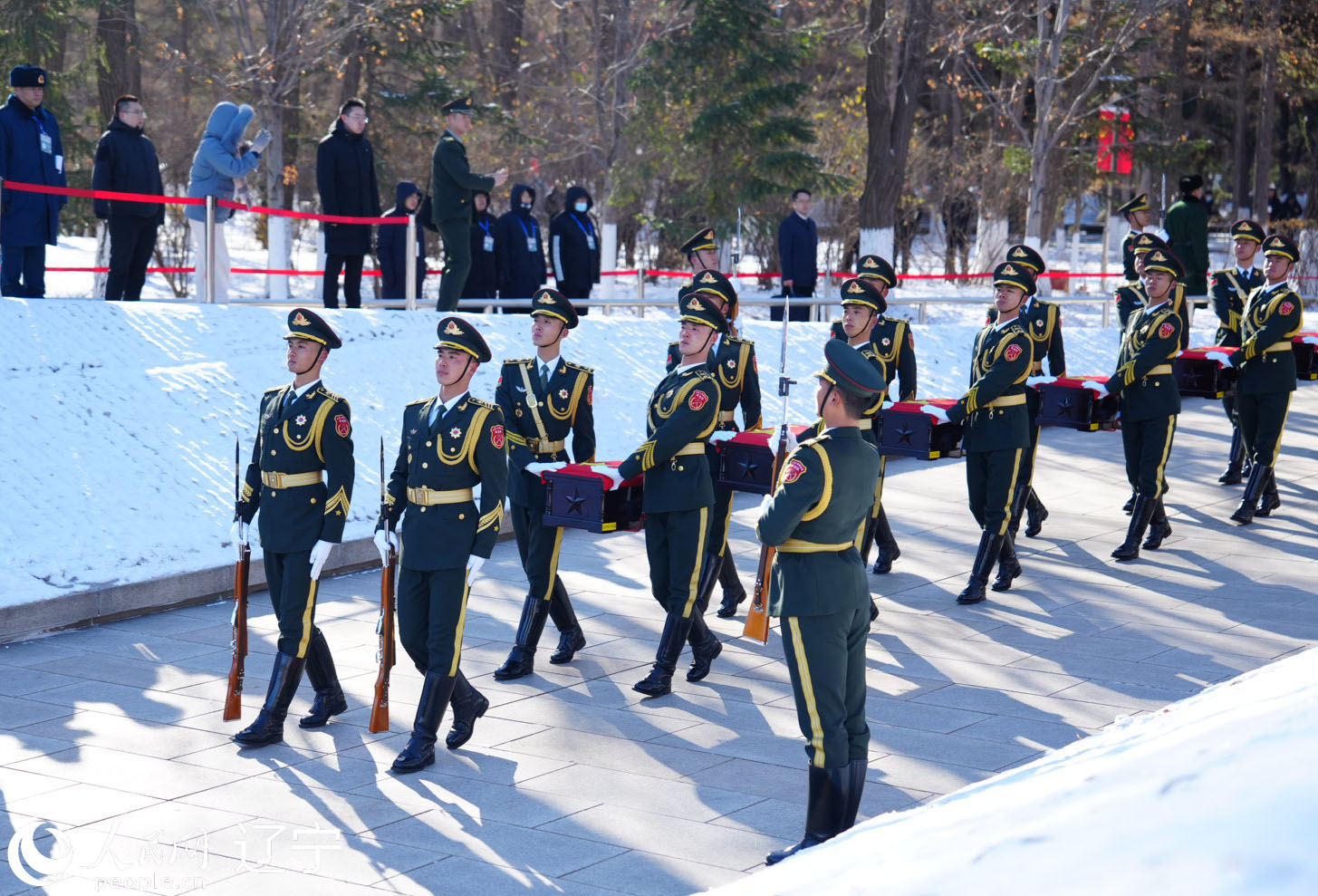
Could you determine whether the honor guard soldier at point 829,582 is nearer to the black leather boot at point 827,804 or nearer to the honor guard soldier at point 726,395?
the black leather boot at point 827,804

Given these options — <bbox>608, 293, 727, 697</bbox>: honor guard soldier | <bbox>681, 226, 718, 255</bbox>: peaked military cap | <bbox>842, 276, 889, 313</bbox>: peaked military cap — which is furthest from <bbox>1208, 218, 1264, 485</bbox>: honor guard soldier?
<bbox>608, 293, 727, 697</bbox>: honor guard soldier

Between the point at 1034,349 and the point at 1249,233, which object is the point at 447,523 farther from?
the point at 1249,233

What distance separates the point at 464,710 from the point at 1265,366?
26.0 feet

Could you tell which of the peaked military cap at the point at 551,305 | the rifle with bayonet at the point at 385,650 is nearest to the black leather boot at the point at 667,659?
the rifle with bayonet at the point at 385,650

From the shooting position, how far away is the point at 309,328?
7230 mm

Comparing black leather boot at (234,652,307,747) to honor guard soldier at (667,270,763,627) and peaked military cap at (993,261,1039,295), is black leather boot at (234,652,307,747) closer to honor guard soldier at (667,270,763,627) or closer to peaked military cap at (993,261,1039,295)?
honor guard soldier at (667,270,763,627)

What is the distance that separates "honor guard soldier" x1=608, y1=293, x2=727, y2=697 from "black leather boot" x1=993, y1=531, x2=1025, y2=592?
294 cm

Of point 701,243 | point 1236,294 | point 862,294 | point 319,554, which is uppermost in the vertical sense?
point 701,243

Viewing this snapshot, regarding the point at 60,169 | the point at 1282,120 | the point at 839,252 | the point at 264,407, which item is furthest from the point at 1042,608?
the point at 1282,120

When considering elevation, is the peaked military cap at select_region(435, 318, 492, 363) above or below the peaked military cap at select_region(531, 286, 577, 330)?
below

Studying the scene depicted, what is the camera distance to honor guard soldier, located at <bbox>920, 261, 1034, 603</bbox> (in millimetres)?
9719

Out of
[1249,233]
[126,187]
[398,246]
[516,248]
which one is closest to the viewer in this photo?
[1249,233]

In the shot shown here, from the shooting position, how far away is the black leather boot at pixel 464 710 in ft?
23.1

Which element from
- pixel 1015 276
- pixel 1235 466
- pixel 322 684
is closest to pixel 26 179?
pixel 322 684
